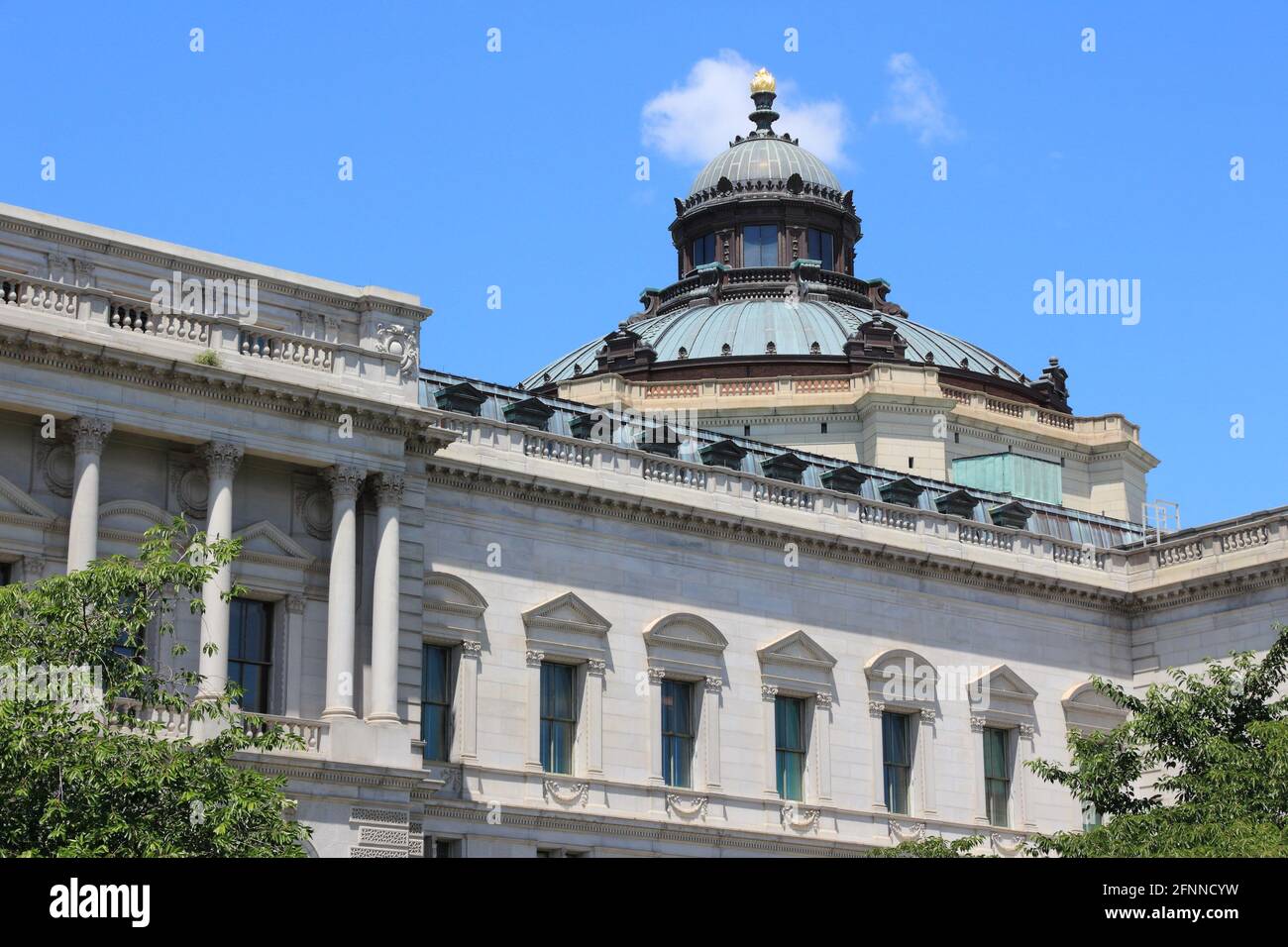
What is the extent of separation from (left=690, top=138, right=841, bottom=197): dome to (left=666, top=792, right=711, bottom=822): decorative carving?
50499 millimetres

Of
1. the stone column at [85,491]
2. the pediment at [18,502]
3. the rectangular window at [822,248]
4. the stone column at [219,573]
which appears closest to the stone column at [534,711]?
the stone column at [219,573]

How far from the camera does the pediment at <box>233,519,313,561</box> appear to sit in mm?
49500

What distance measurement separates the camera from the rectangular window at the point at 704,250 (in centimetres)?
10281

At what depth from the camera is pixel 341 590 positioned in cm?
4941

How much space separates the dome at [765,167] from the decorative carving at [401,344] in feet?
170

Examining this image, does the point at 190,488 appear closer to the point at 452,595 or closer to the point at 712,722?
the point at 452,595

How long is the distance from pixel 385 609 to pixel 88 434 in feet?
24.4

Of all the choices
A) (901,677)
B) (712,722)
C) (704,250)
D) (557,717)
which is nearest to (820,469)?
(901,677)

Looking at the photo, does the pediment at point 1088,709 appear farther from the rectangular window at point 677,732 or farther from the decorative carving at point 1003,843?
the rectangular window at point 677,732

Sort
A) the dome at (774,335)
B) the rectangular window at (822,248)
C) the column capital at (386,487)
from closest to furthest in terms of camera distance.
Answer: the column capital at (386,487) → the dome at (774,335) → the rectangular window at (822,248)

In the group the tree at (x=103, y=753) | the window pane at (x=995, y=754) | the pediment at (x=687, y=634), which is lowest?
the tree at (x=103, y=753)

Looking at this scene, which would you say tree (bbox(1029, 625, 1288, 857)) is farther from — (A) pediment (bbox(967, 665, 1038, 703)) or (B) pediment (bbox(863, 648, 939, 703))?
(A) pediment (bbox(967, 665, 1038, 703))

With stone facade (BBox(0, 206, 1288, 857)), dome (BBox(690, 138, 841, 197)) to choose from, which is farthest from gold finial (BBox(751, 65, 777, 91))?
stone facade (BBox(0, 206, 1288, 857))
